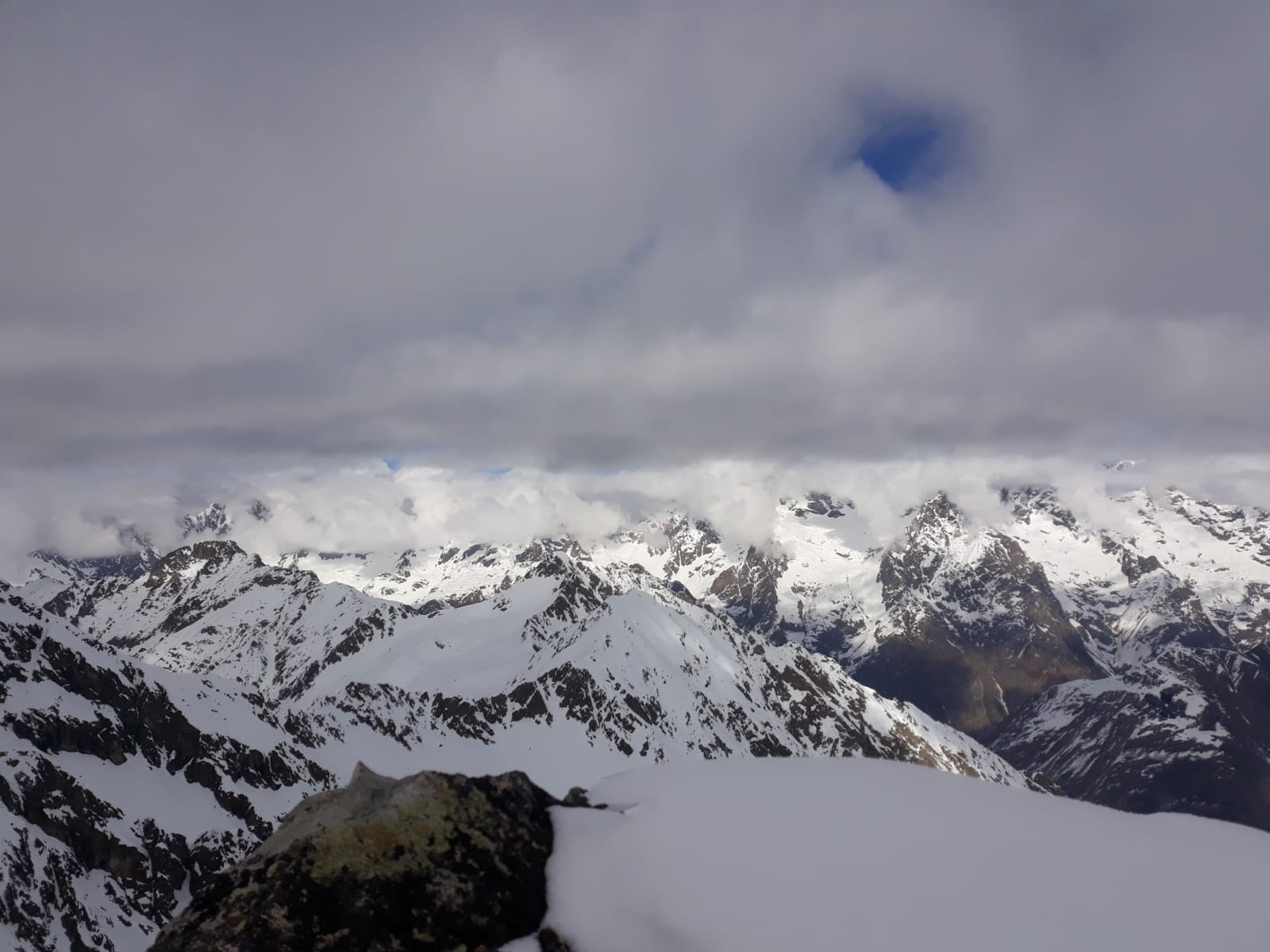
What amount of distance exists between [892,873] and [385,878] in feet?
27.0

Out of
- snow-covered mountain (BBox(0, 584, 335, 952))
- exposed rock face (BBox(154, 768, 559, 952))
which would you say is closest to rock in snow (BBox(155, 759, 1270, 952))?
exposed rock face (BBox(154, 768, 559, 952))

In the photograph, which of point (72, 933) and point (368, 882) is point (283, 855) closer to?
point (368, 882)

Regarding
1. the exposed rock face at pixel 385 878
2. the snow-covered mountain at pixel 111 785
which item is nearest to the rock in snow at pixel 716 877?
the exposed rock face at pixel 385 878

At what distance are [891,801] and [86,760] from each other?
112 m

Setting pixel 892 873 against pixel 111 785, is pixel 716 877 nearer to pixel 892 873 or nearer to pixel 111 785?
pixel 892 873

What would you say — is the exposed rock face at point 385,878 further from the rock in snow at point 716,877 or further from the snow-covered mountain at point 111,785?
the snow-covered mountain at point 111,785

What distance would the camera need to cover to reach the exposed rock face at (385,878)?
10.9m

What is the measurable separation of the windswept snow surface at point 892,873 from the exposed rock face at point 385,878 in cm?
86

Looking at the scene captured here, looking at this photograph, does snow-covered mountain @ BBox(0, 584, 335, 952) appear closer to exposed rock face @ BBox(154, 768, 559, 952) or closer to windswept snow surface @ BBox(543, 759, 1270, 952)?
exposed rock face @ BBox(154, 768, 559, 952)

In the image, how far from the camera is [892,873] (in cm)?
Result: 1269

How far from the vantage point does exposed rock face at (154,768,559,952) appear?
10.9m

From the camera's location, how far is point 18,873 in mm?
69000

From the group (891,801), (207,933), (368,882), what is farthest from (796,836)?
(207,933)

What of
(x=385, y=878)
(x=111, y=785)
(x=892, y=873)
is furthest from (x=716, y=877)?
(x=111, y=785)
